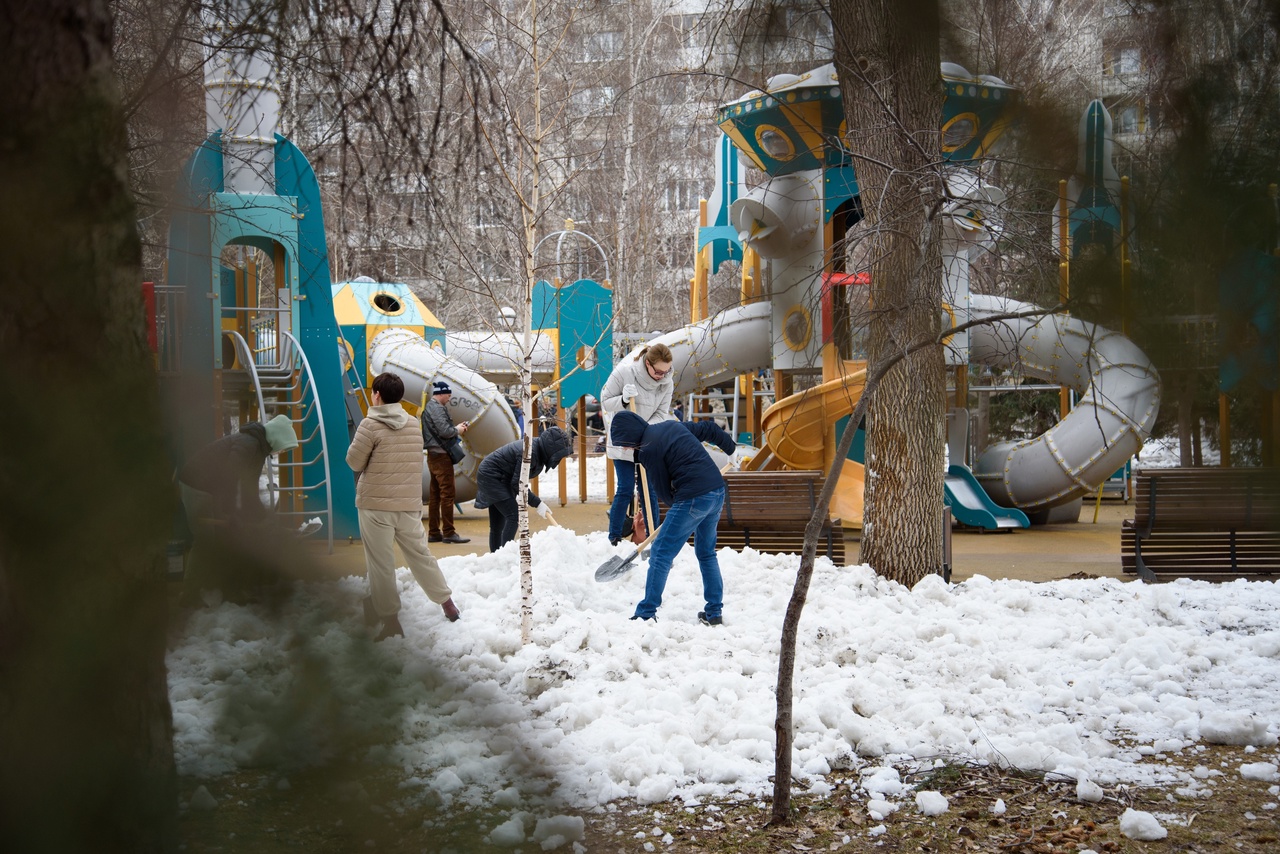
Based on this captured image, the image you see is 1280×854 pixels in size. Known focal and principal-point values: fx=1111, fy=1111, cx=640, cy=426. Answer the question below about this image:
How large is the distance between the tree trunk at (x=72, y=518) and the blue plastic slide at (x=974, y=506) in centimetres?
1115

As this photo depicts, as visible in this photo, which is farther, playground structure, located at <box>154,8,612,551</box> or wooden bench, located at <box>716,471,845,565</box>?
wooden bench, located at <box>716,471,845,565</box>

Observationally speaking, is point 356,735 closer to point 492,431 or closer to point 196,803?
point 196,803

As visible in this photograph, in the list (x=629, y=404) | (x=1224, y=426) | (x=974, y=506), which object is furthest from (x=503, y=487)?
(x=1224, y=426)

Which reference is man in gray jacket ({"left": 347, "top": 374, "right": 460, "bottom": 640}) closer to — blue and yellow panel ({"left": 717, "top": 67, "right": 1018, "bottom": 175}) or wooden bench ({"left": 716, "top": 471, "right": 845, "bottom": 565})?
blue and yellow panel ({"left": 717, "top": 67, "right": 1018, "bottom": 175})

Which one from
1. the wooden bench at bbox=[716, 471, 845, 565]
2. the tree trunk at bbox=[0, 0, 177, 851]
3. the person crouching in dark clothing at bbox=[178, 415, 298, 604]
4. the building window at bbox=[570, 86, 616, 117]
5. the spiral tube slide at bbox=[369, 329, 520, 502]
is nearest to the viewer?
the tree trunk at bbox=[0, 0, 177, 851]

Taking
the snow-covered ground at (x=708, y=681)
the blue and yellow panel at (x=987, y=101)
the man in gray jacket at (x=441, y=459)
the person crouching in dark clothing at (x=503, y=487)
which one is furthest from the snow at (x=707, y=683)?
the man in gray jacket at (x=441, y=459)

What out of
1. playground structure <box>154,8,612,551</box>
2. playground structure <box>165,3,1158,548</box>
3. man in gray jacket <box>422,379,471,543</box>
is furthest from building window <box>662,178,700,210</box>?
man in gray jacket <box>422,379,471,543</box>

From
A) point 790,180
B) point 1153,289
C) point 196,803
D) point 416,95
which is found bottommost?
point 196,803

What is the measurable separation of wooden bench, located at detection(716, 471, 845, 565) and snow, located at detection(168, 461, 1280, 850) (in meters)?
0.69

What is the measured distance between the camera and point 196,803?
0.83 m

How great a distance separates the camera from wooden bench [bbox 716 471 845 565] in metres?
8.53

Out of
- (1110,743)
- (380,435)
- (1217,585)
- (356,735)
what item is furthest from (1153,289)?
(1217,585)

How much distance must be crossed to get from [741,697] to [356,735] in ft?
13.4

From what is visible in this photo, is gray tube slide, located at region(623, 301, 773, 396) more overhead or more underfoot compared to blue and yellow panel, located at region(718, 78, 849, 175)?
more underfoot
